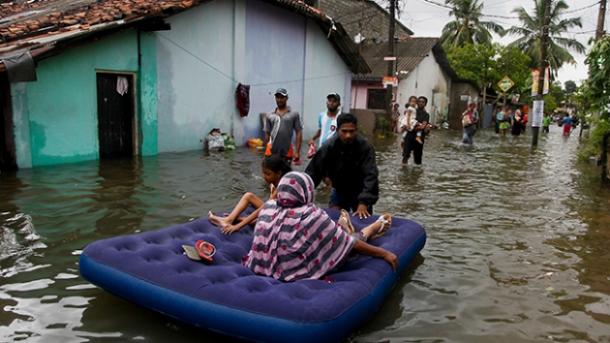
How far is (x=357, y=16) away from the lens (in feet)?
110

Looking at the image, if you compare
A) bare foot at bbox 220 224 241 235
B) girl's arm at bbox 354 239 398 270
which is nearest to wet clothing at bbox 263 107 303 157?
bare foot at bbox 220 224 241 235

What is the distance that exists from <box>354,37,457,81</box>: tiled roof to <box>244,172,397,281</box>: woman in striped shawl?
2496cm

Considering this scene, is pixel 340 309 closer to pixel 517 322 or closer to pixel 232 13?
pixel 517 322

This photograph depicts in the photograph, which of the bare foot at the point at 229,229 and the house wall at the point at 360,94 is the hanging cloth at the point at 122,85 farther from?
the house wall at the point at 360,94

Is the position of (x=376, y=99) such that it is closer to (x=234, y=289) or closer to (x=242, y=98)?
(x=242, y=98)

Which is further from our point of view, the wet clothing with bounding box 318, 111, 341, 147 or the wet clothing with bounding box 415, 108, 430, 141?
the wet clothing with bounding box 415, 108, 430, 141

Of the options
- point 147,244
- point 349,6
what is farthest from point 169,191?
point 349,6

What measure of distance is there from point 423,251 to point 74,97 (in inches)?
334

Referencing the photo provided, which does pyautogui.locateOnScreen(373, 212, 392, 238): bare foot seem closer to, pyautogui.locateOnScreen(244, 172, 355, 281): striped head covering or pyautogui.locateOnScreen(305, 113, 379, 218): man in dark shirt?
pyautogui.locateOnScreen(305, 113, 379, 218): man in dark shirt

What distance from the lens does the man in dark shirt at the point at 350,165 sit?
209 inches

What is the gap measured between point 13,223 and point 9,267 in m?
1.64

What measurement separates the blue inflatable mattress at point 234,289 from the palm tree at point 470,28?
37429 millimetres

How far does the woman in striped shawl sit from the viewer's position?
3783 millimetres

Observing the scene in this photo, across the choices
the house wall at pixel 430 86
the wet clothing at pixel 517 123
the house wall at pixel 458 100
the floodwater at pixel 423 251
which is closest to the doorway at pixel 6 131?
the floodwater at pixel 423 251
